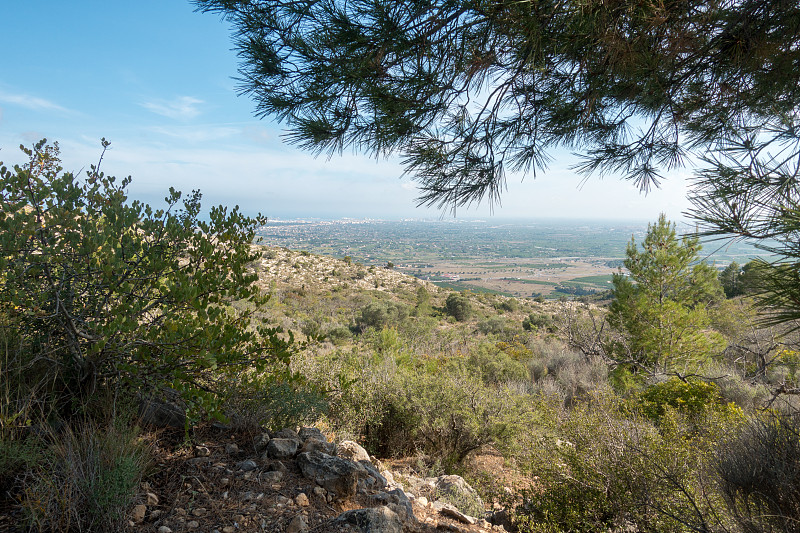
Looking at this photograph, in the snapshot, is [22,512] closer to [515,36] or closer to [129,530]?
[129,530]

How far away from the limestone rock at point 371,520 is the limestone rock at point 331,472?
36cm

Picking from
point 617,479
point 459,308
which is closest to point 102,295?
point 617,479

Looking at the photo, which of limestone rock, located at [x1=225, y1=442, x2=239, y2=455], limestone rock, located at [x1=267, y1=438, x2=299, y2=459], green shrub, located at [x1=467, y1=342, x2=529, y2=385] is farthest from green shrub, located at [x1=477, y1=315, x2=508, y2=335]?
limestone rock, located at [x1=225, y1=442, x2=239, y2=455]

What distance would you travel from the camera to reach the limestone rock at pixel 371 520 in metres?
1.87

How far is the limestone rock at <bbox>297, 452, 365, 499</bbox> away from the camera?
7.57 feet

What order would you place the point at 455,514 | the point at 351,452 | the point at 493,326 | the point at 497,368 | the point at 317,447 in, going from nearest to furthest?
the point at 317,447, the point at 455,514, the point at 351,452, the point at 497,368, the point at 493,326

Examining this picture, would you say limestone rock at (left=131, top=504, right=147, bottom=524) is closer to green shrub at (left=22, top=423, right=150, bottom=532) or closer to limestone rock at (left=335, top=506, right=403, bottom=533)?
green shrub at (left=22, top=423, right=150, bottom=532)

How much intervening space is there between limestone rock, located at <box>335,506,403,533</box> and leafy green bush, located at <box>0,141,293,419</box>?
3.19 feet

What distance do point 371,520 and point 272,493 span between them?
0.64m

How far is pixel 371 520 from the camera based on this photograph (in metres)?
1.89

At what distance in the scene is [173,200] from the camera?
248cm

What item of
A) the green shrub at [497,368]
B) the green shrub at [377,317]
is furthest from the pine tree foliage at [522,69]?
A: the green shrub at [377,317]

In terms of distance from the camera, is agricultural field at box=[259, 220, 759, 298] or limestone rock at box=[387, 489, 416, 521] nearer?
limestone rock at box=[387, 489, 416, 521]

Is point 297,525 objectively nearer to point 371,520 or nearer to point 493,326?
point 371,520
